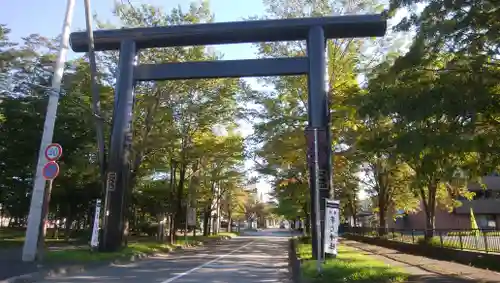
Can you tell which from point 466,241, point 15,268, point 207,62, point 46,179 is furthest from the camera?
point 207,62

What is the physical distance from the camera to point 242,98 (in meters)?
22.7

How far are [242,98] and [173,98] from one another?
144 inches

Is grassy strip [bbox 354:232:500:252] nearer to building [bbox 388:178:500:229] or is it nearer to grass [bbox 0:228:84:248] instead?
grass [bbox 0:228:84:248]

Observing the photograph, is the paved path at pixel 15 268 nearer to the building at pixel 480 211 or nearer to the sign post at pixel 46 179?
the sign post at pixel 46 179

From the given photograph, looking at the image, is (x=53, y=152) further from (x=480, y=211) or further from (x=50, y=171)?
(x=480, y=211)

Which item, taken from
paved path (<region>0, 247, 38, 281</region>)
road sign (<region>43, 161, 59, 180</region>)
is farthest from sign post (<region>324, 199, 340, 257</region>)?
road sign (<region>43, 161, 59, 180</region>)

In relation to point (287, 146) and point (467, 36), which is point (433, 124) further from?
point (287, 146)

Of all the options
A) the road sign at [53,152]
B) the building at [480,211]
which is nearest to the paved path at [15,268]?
the road sign at [53,152]

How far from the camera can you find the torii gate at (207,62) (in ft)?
50.0

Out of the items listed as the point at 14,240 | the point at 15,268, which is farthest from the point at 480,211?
the point at 15,268

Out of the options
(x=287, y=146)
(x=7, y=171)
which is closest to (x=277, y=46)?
(x=287, y=146)

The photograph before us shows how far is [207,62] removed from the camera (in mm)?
16359

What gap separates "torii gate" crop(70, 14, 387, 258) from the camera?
15.2 m

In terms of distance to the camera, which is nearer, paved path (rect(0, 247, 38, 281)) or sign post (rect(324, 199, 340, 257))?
paved path (rect(0, 247, 38, 281))
